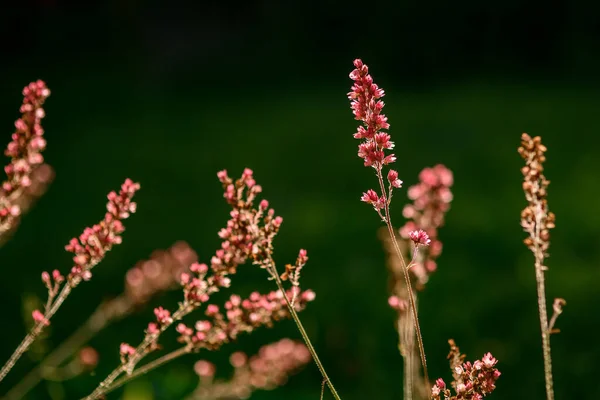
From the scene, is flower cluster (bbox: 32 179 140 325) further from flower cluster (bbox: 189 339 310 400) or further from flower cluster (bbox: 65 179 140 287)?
flower cluster (bbox: 189 339 310 400)

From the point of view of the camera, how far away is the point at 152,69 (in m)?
11.6

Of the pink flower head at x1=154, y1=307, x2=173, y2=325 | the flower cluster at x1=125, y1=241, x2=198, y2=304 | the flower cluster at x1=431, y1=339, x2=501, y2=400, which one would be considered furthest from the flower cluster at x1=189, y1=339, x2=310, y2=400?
the flower cluster at x1=431, y1=339, x2=501, y2=400

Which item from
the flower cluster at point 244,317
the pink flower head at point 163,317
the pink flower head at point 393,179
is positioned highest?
the pink flower head at point 393,179

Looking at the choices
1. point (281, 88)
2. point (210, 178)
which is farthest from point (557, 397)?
point (281, 88)

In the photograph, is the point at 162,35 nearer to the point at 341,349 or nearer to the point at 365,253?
the point at 365,253

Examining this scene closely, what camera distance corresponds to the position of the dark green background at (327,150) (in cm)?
328

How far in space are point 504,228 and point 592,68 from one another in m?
7.32

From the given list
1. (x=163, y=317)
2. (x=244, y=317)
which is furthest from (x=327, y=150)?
(x=163, y=317)

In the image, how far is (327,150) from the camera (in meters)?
7.20

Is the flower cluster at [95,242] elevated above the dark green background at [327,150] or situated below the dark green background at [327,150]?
below

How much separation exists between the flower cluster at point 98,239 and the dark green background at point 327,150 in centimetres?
115

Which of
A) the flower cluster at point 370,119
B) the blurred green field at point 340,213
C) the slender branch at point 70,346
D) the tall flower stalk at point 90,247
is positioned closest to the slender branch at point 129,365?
the tall flower stalk at point 90,247

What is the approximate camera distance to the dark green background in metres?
3.28

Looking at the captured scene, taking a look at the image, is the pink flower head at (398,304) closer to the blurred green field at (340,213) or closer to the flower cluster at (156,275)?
the flower cluster at (156,275)
